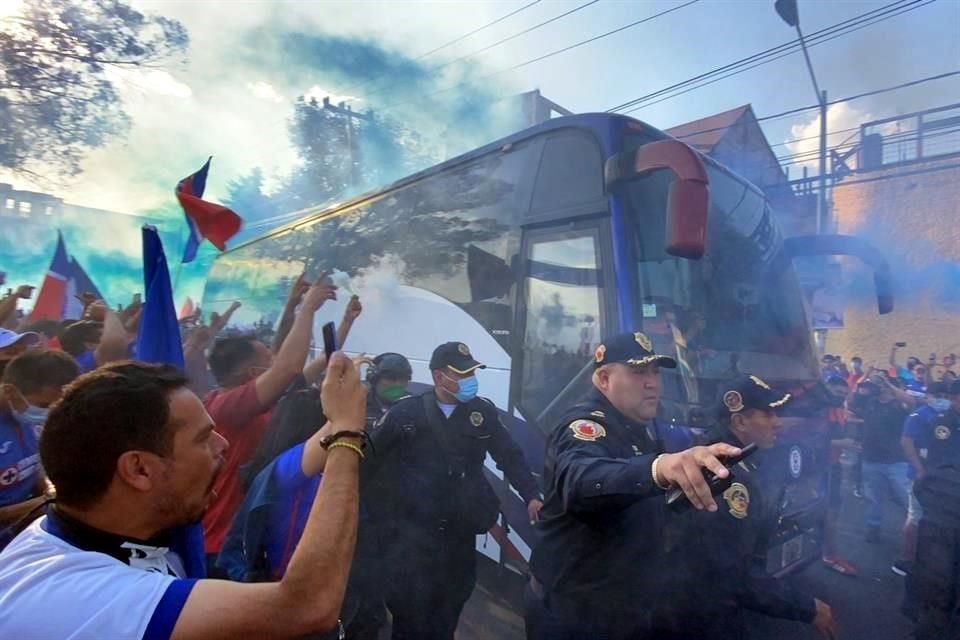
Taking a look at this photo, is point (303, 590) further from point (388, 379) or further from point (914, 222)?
point (914, 222)

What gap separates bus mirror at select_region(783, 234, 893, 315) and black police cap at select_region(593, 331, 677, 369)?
2607 millimetres

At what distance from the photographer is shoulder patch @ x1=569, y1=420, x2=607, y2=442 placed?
179cm

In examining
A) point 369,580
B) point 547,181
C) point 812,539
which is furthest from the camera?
point 547,181

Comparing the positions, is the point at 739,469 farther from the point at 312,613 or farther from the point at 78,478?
the point at 78,478

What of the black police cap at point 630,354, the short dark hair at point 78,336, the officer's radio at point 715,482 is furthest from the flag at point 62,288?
the officer's radio at point 715,482

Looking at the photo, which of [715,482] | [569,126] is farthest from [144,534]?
[569,126]

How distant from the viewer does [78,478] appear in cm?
102

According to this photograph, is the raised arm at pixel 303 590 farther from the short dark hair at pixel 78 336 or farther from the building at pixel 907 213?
the building at pixel 907 213

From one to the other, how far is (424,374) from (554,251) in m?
1.44

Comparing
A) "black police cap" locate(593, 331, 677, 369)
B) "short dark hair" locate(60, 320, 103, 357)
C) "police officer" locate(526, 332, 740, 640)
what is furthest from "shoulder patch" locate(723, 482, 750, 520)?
"short dark hair" locate(60, 320, 103, 357)

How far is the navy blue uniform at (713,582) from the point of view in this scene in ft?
6.51

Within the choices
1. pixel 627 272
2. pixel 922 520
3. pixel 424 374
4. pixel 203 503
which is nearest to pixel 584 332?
pixel 627 272

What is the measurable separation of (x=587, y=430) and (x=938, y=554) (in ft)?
8.61

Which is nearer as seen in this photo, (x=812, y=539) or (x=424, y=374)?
(x=812, y=539)
